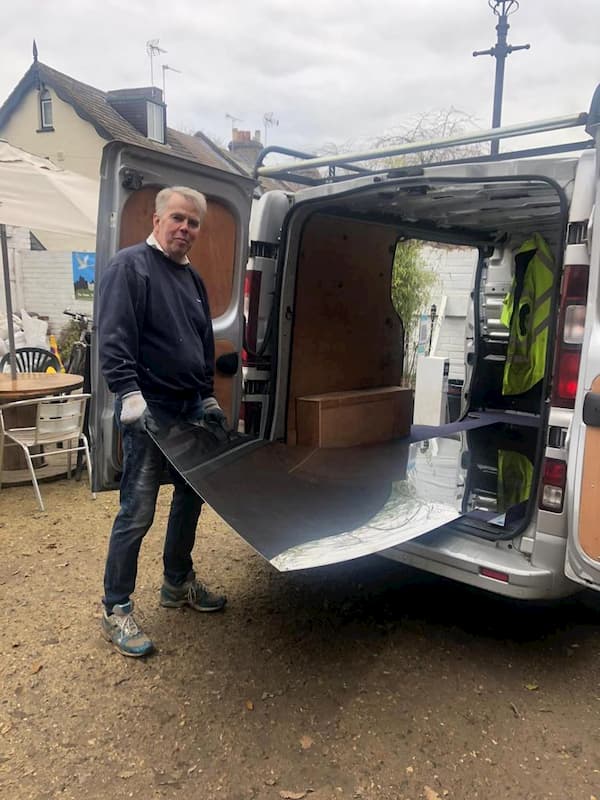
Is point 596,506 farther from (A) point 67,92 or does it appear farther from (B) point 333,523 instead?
(A) point 67,92

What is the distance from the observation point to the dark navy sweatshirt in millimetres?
2537

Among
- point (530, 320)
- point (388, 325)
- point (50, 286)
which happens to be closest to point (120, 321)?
point (388, 325)

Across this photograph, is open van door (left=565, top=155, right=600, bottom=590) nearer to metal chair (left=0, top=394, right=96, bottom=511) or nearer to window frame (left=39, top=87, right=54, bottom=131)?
metal chair (left=0, top=394, right=96, bottom=511)

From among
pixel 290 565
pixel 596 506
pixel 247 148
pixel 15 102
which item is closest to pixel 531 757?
pixel 596 506

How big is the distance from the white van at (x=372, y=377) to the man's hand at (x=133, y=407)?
0.25m

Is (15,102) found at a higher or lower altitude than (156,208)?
higher

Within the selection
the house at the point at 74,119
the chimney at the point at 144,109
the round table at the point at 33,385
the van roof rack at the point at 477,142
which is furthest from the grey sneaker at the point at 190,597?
the chimney at the point at 144,109

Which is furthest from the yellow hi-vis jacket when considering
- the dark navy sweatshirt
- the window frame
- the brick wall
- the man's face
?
the window frame

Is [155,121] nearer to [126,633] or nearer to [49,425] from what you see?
[49,425]

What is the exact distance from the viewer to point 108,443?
9.37 feet

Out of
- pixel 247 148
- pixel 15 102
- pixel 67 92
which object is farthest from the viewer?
pixel 247 148

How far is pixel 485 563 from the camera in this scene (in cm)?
252

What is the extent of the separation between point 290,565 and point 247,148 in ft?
77.7

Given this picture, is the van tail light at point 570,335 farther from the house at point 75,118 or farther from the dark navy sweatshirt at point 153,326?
the house at point 75,118
